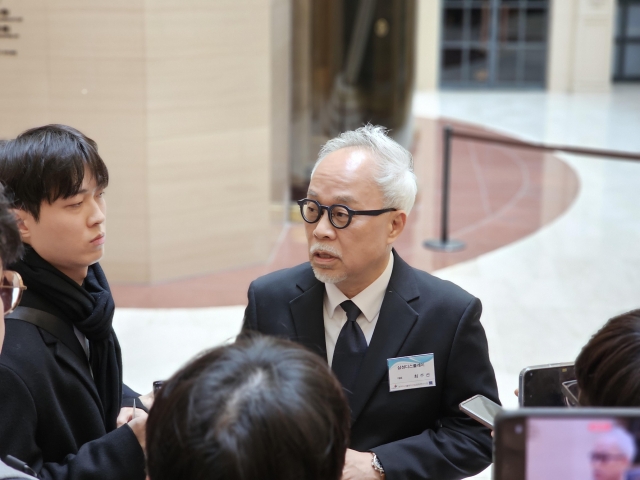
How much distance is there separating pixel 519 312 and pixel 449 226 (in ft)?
8.90

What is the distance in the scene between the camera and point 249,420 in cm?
129

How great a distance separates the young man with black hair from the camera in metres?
2.07

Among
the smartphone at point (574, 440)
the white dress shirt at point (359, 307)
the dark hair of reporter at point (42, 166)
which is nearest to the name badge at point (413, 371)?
the white dress shirt at point (359, 307)

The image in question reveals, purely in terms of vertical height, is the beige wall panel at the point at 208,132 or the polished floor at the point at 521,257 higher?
the beige wall panel at the point at 208,132

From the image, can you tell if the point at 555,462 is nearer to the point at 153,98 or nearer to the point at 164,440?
the point at 164,440

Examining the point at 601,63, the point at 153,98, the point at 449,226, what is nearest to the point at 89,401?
the point at 153,98

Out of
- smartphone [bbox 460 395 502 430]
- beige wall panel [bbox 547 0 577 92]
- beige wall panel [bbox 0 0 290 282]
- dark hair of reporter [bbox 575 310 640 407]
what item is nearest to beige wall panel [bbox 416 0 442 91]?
beige wall panel [bbox 547 0 577 92]

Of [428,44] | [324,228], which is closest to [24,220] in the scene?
[324,228]

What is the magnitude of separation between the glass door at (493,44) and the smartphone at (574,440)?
2264 centimetres

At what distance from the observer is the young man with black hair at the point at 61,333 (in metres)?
2.07

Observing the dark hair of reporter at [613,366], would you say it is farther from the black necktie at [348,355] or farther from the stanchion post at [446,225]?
the stanchion post at [446,225]

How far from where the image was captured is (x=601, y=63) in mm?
22047

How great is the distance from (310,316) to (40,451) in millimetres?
904

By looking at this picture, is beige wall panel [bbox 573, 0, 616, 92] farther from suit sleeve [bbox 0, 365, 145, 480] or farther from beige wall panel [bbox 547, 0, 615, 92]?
suit sleeve [bbox 0, 365, 145, 480]
